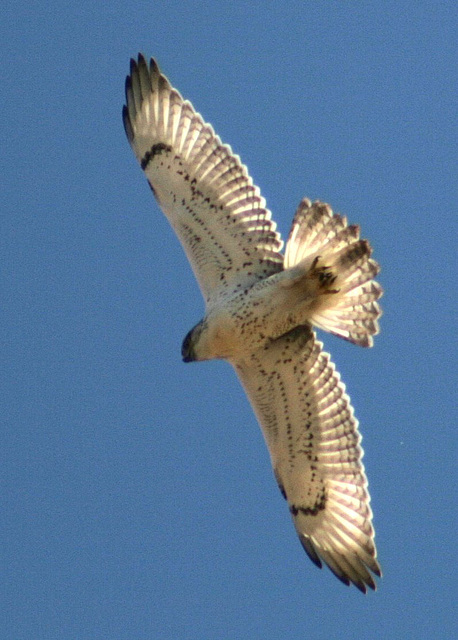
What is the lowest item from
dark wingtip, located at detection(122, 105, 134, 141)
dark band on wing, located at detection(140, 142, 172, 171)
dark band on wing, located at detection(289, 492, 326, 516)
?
dark band on wing, located at detection(289, 492, 326, 516)

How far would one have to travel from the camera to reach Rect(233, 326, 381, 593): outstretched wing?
26.3 feet

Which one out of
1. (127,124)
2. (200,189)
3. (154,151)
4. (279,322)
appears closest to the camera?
(279,322)

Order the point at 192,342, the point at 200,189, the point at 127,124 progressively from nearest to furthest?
the point at 192,342 → the point at 200,189 → the point at 127,124

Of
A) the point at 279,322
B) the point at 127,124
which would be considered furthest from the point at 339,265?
the point at 127,124

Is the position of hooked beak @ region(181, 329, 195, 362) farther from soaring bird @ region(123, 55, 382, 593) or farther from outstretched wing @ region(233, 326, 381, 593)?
outstretched wing @ region(233, 326, 381, 593)

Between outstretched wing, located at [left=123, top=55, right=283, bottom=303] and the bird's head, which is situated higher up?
outstretched wing, located at [left=123, top=55, right=283, bottom=303]

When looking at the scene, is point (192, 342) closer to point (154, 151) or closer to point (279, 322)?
point (279, 322)

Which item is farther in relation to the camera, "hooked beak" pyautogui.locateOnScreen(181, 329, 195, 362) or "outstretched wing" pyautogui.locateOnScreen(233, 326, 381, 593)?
"outstretched wing" pyautogui.locateOnScreen(233, 326, 381, 593)

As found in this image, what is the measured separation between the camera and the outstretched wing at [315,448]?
803 centimetres

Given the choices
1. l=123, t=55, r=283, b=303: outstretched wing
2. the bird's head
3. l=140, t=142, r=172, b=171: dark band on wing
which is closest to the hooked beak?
the bird's head

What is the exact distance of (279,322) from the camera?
7770 mm

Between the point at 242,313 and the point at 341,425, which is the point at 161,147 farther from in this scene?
the point at 341,425

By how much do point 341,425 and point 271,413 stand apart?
1.60 feet

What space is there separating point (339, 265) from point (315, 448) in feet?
4.42
